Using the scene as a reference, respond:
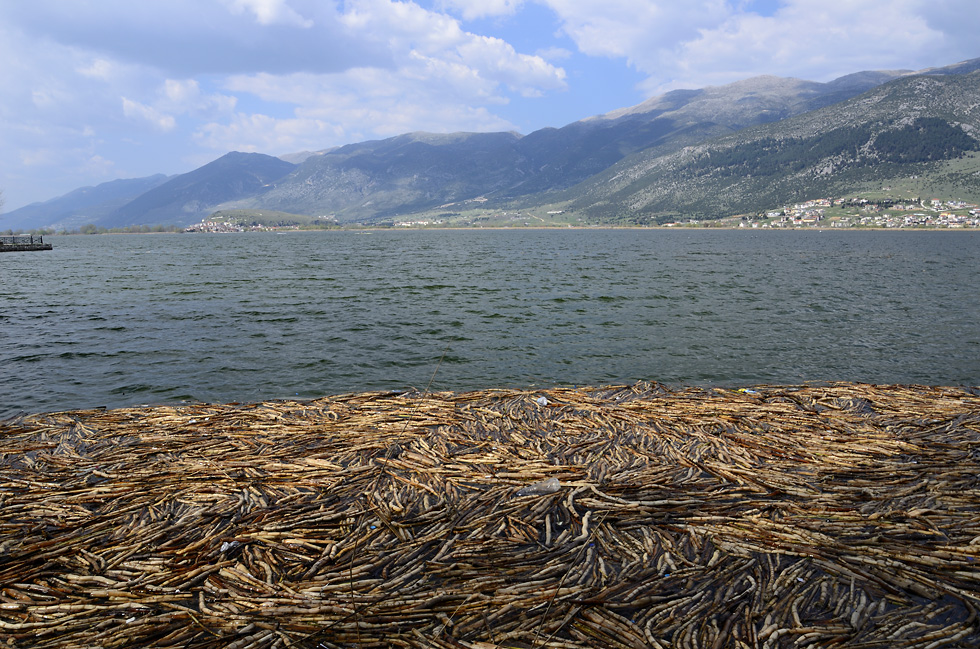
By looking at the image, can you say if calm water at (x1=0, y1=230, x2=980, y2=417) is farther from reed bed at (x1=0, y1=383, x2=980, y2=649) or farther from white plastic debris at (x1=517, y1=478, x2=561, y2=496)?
white plastic debris at (x1=517, y1=478, x2=561, y2=496)

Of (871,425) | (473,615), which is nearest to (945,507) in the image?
(871,425)

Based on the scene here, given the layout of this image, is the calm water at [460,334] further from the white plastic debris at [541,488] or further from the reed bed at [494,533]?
the white plastic debris at [541,488]

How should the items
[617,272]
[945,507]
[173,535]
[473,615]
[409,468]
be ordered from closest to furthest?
[473,615], [173,535], [945,507], [409,468], [617,272]

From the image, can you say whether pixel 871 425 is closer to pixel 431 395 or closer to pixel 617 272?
pixel 431 395

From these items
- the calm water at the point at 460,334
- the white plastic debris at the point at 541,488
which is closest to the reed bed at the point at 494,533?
the white plastic debris at the point at 541,488

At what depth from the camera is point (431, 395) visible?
13375 mm

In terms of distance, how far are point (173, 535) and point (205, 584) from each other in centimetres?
144

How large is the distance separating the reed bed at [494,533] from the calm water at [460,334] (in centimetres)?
700

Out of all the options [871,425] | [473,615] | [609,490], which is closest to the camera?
[473,615]

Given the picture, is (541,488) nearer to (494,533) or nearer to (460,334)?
(494,533)

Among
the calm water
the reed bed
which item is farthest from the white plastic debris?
the calm water

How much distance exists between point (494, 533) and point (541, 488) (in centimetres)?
137

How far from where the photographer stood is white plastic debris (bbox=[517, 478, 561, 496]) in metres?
7.29

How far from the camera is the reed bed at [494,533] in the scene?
15.5ft
